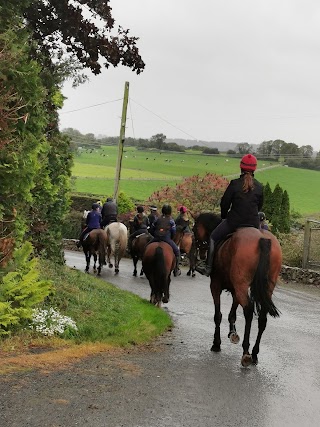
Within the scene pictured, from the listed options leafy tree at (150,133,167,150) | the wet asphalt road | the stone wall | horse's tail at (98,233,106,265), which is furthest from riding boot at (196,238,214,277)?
leafy tree at (150,133,167,150)

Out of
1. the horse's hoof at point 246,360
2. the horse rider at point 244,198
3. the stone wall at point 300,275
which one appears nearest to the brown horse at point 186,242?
the stone wall at point 300,275

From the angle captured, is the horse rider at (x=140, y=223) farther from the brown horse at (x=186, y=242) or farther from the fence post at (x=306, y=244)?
the fence post at (x=306, y=244)

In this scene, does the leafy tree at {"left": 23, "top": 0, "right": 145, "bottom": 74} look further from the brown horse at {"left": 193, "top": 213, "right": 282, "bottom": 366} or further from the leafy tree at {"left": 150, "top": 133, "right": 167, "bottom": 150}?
the leafy tree at {"left": 150, "top": 133, "right": 167, "bottom": 150}

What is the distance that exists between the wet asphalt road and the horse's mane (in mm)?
2022

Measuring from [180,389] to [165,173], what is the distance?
64.9m

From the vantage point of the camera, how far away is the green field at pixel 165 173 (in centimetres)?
5691

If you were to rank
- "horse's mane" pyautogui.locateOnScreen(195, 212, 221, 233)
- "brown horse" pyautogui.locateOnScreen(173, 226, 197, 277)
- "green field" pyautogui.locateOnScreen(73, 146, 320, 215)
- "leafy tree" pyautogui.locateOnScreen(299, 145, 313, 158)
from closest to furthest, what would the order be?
"horse's mane" pyautogui.locateOnScreen(195, 212, 221, 233) → "brown horse" pyautogui.locateOnScreen(173, 226, 197, 277) → "green field" pyautogui.locateOnScreen(73, 146, 320, 215) → "leafy tree" pyautogui.locateOnScreen(299, 145, 313, 158)

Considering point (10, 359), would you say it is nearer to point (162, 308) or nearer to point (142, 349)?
point (142, 349)

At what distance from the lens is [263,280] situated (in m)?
9.32

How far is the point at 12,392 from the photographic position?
6.85 m

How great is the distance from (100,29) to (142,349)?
25.7ft

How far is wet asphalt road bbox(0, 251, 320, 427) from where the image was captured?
21.3 feet

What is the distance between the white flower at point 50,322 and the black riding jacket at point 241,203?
301 centimetres

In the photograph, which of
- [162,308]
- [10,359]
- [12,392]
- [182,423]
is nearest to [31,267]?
[10,359]
